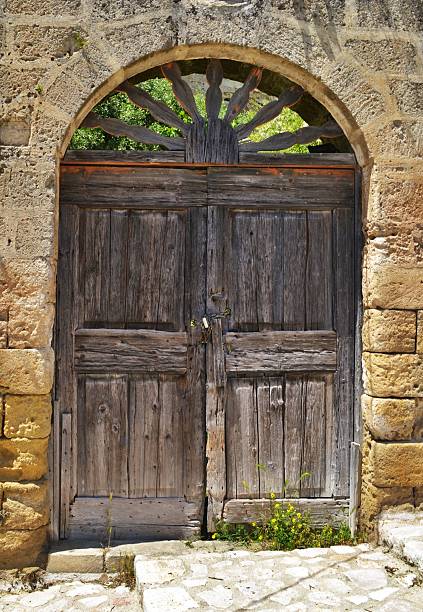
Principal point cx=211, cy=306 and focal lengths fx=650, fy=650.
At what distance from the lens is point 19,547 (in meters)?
3.79

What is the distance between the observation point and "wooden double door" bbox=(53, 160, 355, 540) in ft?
13.6

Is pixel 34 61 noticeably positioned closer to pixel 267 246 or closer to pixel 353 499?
pixel 267 246

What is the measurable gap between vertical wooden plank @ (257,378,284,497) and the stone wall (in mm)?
551

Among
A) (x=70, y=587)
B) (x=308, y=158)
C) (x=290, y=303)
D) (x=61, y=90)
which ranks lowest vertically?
(x=70, y=587)

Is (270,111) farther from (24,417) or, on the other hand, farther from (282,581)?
(282,581)

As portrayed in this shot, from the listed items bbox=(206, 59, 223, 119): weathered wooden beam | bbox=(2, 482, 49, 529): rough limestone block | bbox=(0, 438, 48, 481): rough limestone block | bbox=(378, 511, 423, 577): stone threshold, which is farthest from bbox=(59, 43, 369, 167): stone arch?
bbox=(378, 511, 423, 577): stone threshold

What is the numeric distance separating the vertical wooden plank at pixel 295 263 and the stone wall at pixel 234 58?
0.41m

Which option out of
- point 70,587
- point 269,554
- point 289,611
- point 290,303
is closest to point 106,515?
point 70,587

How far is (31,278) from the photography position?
12.5ft

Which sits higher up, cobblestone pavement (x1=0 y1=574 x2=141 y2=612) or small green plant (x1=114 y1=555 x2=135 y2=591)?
small green plant (x1=114 y1=555 x2=135 y2=591)

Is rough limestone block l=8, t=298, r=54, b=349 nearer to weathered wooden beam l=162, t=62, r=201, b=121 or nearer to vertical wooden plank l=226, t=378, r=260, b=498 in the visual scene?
vertical wooden plank l=226, t=378, r=260, b=498

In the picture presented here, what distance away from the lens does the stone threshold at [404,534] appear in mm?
3537

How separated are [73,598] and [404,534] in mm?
1900

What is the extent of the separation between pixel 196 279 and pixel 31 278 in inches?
40.8
